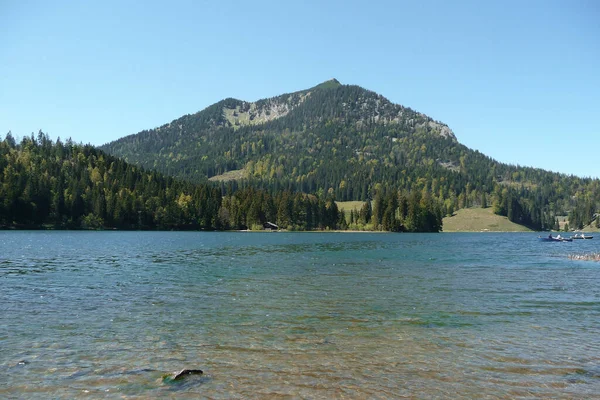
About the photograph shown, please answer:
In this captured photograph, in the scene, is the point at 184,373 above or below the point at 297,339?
above

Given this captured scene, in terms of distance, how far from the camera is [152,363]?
53.4 ft

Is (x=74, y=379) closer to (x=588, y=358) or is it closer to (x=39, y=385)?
(x=39, y=385)

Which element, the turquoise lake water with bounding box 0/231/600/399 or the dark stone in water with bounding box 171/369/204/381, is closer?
the turquoise lake water with bounding box 0/231/600/399

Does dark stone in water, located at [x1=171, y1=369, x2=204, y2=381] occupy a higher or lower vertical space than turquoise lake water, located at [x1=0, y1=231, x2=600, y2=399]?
higher

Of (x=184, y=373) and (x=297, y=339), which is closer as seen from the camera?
(x=184, y=373)

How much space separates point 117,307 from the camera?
87.6 ft

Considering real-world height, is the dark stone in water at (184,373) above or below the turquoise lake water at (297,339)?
above

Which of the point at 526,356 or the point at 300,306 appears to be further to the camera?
the point at 300,306

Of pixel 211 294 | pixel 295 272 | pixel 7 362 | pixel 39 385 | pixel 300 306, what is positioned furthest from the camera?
pixel 295 272

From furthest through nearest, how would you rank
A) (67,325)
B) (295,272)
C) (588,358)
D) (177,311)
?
(295,272)
(177,311)
(67,325)
(588,358)

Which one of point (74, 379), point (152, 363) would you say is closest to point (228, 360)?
point (152, 363)

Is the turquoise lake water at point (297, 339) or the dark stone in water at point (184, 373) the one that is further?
the dark stone in water at point (184, 373)

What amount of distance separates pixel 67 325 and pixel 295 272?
92.8 feet

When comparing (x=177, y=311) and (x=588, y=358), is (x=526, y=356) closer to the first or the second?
(x=588, y=358)
